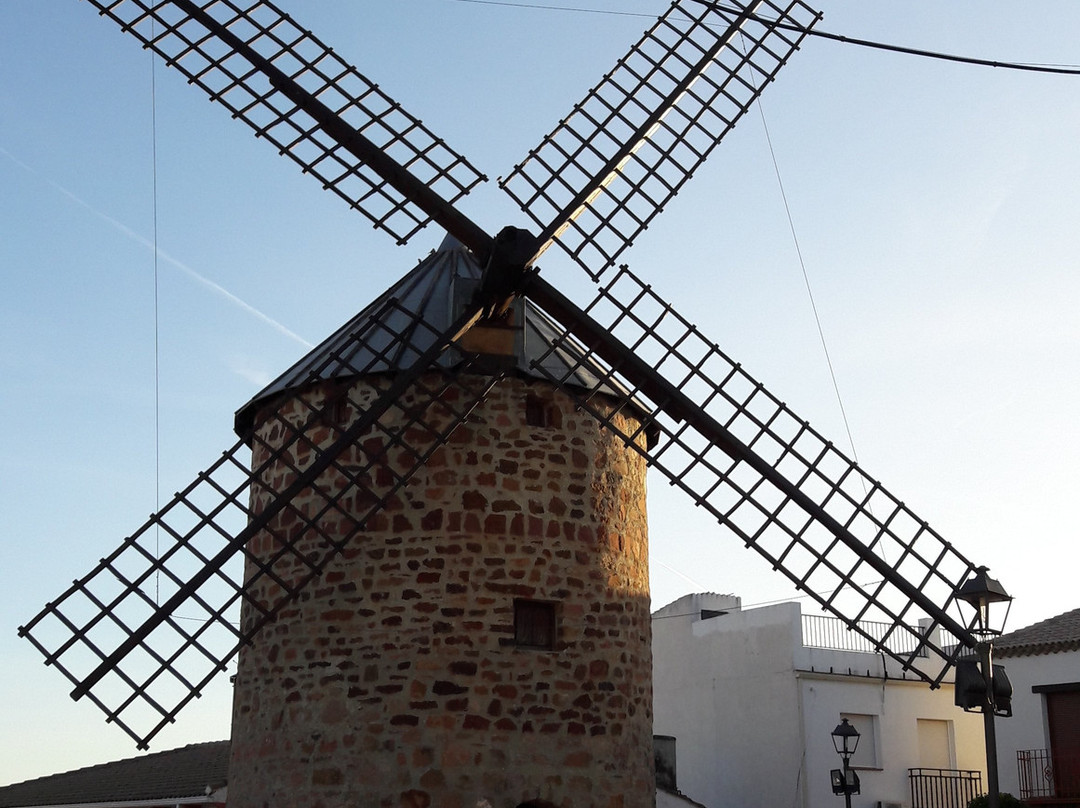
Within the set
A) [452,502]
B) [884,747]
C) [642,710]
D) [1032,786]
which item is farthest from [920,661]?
[452,502]

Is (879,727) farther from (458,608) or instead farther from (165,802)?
(458,608)

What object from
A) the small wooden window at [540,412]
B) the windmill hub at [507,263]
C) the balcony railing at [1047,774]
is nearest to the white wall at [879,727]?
the balcony railing at [1047,774]

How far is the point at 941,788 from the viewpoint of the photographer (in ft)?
52.3

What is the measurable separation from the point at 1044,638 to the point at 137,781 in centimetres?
1097

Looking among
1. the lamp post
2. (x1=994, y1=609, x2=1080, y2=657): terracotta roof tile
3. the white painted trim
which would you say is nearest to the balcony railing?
(x1=994, y1=609, x2=1080, y2=657): terracotta roof tile

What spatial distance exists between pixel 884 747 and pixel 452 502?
942cm

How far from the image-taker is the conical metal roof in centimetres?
905

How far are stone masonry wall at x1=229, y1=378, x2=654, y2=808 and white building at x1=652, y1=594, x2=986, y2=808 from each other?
693 centimetres

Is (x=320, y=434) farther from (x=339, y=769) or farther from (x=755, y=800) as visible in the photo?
(x=755, y=800)

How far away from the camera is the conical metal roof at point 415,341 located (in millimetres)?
9047

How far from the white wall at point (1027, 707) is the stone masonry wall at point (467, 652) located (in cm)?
744

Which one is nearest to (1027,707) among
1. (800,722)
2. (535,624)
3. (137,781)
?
(800,722)

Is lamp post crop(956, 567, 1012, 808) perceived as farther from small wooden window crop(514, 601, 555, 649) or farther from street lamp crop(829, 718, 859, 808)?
street lamp crop(829, 718, 859, 808)

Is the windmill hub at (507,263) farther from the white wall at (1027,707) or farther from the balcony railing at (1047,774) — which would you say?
the balcony railing at (1047,774)
